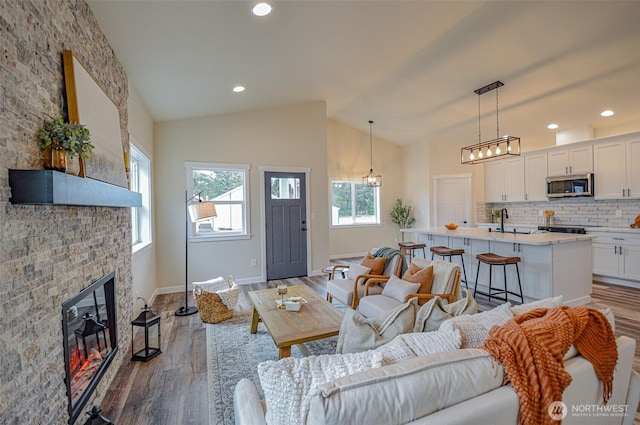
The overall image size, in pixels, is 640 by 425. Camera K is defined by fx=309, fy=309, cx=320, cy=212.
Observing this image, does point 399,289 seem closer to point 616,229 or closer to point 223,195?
point 223,195

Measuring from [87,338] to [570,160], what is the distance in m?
7.67

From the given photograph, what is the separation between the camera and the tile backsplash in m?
5.37

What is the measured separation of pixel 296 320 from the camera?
263 cm

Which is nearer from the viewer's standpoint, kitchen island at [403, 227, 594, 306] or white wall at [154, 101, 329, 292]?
kitchen island at [403, 227, 594, 306]

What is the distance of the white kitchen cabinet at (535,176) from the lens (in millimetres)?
6402

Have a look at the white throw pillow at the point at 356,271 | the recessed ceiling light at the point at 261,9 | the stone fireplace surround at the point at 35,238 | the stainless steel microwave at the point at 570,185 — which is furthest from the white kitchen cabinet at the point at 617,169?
the stone fireplace surround at the point at 35,238

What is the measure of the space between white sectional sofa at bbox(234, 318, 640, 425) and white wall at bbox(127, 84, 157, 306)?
314 centimetres

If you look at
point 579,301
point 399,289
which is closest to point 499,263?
point 579,301

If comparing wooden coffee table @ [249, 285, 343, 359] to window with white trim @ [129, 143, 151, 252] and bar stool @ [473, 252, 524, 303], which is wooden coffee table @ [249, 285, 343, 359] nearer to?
window with white trim @ [129, 143, 151, 252]

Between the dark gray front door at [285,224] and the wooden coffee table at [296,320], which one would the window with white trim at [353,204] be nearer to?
the dark gray front door at [285,224]

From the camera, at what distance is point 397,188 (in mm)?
8516

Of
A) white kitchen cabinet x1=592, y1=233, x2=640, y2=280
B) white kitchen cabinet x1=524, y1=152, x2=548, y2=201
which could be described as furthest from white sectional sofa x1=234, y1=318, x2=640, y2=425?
white kitchen cabinet x1=524, y1=152, x2=548, y2=201

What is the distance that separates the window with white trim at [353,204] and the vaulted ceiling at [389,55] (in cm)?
264

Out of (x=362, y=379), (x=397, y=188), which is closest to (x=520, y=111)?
(x=397, y=188)
